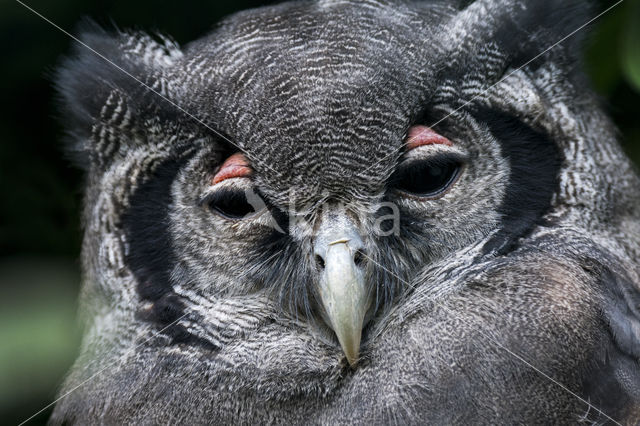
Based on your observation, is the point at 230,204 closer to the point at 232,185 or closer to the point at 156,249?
the point at 232,185

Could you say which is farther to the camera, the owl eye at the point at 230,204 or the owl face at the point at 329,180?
the owl eye at the point at 230,204

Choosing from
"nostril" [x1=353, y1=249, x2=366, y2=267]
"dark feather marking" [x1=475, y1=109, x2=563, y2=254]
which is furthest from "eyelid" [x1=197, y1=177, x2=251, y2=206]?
"dark feather marking" [x1=475, y1=109, x2=563, y2=254]

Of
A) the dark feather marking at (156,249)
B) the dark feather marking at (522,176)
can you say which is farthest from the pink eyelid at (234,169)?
the dark feather marking at (522,176)

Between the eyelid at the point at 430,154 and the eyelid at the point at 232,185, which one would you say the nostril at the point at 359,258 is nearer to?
the eyelid at the point at 430,154

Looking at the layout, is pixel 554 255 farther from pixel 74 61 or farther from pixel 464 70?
pixel 74 61

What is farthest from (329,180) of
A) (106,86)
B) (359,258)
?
(106,86)

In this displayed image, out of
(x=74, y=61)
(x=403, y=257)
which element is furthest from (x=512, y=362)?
(x=74, y=61)
